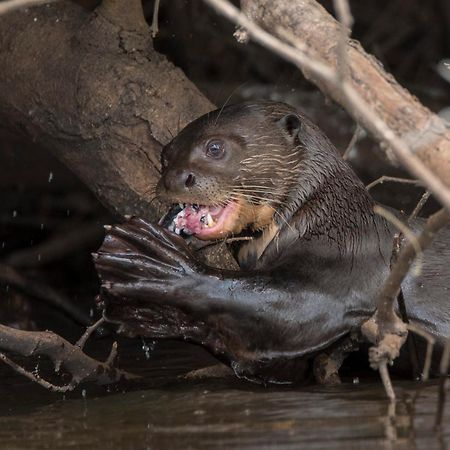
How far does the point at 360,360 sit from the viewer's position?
3.88 metres

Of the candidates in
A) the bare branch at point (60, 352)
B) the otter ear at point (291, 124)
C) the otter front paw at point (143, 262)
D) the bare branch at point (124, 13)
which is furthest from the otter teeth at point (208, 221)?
the bare branch at point (124, 13)

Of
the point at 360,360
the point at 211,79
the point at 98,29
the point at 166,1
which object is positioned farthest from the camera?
the point at 211,79

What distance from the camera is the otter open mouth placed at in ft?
12.2

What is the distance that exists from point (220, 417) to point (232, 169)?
2.79ft

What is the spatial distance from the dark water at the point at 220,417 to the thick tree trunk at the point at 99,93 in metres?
0.93

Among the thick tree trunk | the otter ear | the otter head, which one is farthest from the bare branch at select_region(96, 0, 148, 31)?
the otter ear

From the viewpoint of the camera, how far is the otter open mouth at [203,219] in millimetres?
3730

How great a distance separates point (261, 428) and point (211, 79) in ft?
11.8

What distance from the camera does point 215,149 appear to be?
3.75 metres

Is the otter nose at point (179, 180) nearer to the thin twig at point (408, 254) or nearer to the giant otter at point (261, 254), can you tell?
the giant otter at point (261, 254)

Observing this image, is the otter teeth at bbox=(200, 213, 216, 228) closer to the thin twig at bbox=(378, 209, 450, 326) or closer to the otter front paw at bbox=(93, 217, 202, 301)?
the otter front paw at bbox=(93, 217, 202, 301)

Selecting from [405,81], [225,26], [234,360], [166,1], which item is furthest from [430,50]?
[234,360]

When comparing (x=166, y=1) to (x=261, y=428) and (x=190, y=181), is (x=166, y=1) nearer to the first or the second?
(x=190, y=181)

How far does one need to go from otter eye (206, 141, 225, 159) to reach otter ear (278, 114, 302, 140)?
0.20 metres
